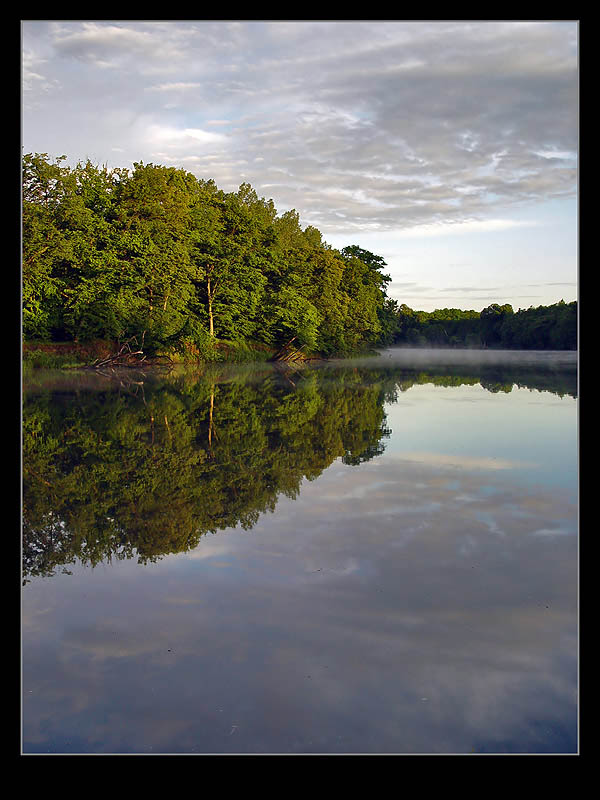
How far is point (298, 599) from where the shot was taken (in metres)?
4.54

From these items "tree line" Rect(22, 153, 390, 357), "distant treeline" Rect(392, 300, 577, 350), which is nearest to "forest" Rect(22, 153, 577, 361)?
"tree line" Rect(22, 153, 390, 357)

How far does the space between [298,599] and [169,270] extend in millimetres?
37500

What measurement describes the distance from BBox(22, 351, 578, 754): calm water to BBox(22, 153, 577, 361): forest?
28788 mm

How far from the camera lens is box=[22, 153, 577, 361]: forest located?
Answer: 3672cm

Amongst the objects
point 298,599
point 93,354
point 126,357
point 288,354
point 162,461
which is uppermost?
point 288,354

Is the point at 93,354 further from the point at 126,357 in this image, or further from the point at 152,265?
the point at 152,265

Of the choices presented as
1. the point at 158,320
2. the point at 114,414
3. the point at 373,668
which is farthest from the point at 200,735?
the point at 158,320

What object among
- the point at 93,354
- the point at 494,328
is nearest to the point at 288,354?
the point at 93,354

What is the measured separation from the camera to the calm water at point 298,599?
3.12m

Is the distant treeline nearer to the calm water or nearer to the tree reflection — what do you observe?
the tree reflection

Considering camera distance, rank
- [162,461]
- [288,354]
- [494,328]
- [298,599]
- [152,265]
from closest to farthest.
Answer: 1. [298,599]
2. [162,461]
3. [152,265]
4. [288,354]
5. [494,328]

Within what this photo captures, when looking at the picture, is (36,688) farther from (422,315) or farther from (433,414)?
(422,315)
